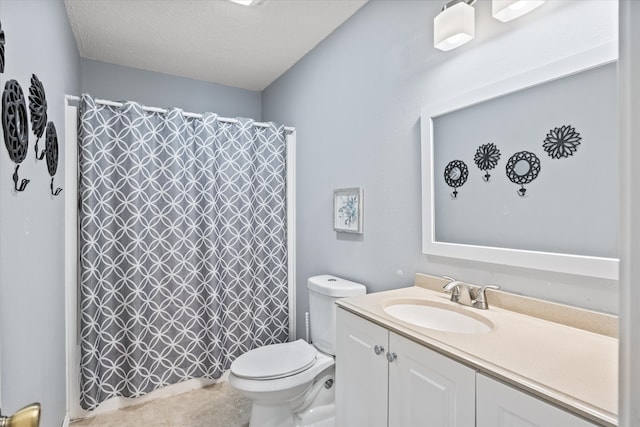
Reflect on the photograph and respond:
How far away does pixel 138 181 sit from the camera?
2189 millimetres

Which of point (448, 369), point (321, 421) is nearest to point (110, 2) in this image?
point (448, 369)

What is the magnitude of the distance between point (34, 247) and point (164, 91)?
2.08m

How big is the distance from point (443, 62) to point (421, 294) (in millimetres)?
1021

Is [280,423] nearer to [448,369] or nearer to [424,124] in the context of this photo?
[448,369]

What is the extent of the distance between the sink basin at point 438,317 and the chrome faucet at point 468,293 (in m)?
0.05

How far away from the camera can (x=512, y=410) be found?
2.59ft

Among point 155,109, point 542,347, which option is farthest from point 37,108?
point 542,347

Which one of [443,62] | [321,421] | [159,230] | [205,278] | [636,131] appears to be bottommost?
[321,421]

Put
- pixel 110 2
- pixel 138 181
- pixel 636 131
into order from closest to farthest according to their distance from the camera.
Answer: pixel 636 131
pixel 110 2
pixel 138 181

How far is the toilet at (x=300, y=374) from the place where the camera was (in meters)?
1.70

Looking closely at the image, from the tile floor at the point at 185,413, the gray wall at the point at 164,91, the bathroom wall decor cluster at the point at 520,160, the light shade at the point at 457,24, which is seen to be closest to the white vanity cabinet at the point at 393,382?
the bathroom wall decor cluster at the point at 520,160

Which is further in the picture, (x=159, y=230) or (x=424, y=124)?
(x=159, y=230)

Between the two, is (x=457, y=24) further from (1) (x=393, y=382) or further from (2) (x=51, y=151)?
(2) (x=51, y=151)

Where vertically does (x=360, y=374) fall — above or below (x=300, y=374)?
above
